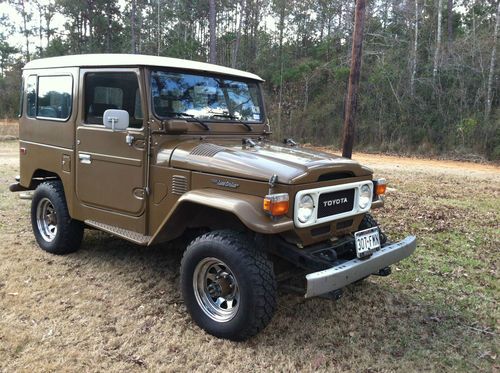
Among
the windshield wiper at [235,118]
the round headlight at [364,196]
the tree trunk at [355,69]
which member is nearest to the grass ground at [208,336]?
the round headlight at [364,196]

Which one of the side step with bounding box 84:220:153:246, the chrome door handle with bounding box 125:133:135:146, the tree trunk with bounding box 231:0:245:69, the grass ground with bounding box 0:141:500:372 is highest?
the tree trunk with bounding box 231:0:245:69

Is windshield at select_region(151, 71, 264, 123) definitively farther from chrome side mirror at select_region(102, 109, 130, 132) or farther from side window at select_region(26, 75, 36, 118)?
side window at select_region(26, 75, 36, 118)

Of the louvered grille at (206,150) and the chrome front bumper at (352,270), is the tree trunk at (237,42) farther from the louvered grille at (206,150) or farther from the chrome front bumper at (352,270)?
the chrome front bumper at (352,270)

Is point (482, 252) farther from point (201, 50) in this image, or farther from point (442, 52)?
point (201, 50)

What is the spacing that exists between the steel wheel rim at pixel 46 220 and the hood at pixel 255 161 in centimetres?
205

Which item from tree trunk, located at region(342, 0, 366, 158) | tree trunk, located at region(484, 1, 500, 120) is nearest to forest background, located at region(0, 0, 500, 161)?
tree trunk, located at region(484, 1, 500, 120)

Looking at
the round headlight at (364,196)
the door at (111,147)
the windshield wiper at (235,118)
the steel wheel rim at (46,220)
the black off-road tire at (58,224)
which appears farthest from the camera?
the steel wheel rim at (46,220)

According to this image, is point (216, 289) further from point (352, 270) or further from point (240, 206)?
point (352, 270)

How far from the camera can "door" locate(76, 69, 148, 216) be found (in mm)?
4039

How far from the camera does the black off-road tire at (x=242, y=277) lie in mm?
3160

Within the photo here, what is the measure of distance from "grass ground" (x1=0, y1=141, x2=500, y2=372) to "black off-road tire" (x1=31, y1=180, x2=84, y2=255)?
0.41 feet

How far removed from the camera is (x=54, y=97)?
4930 millimetres

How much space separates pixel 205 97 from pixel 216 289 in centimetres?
187

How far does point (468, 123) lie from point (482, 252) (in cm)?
1626
